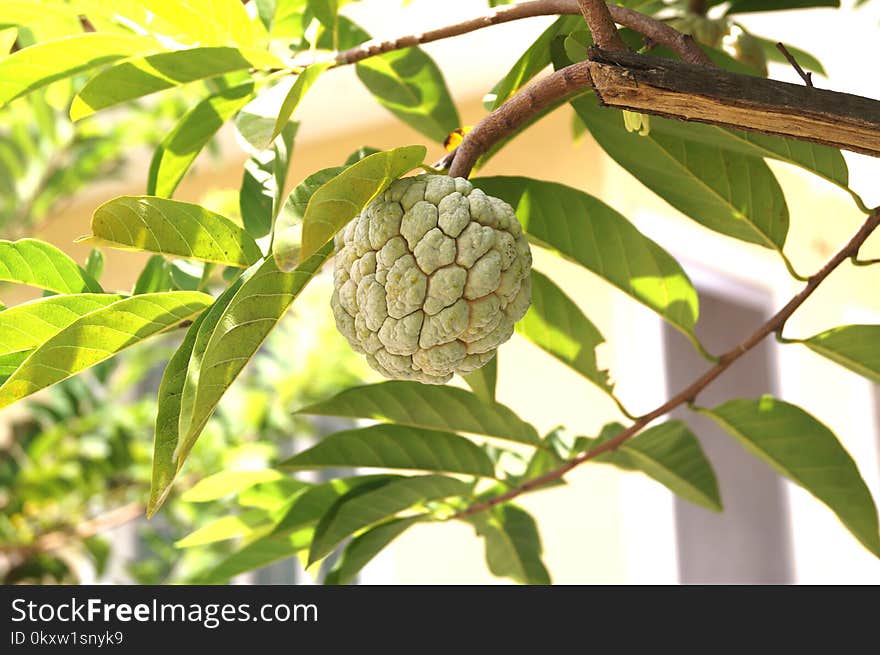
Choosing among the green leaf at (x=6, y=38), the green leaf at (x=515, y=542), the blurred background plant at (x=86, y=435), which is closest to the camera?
the green leaf at (x=6, y=38)

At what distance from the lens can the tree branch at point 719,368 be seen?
74cm

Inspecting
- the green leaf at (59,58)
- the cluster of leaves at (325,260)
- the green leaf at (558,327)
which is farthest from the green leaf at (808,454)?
the green leaf at (59,58)

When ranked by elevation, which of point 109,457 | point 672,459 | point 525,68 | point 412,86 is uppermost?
point 109,457

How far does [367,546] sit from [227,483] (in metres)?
0.15

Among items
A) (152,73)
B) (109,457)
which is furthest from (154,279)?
(109,457)

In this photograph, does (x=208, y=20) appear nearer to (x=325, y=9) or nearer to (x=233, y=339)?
(x=325, y=9)

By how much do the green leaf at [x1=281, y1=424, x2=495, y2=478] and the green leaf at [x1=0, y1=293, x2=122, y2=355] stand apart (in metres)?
0.32

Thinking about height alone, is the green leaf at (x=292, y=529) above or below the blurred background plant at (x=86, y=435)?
below

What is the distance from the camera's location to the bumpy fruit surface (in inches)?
20.1

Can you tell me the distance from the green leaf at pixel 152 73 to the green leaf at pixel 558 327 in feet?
0.98

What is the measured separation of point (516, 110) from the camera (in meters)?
0.53

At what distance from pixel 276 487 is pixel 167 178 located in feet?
1.06

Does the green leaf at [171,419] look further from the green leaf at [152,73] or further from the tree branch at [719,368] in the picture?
the tree branch at [719,368]
